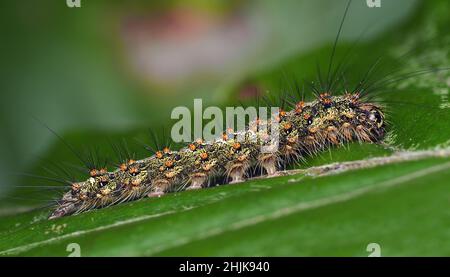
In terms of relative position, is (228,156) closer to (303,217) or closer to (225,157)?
(225,157)

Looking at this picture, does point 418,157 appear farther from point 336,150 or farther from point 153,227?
point 153,227

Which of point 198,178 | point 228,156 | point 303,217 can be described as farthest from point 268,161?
point 303,217

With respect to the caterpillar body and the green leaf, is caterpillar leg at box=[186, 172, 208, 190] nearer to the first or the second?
the caterpillar body

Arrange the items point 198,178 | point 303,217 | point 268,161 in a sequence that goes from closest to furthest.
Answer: point 303,217, point 268,161, point 198,178

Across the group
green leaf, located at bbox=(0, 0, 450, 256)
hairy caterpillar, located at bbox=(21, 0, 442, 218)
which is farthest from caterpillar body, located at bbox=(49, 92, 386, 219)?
green leaf, located at bbox=(0, 0, 450, 256)

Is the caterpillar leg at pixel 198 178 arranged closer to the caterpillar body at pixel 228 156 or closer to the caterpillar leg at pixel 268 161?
the caterpillar body at pixel 228 156

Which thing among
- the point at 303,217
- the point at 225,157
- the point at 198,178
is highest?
the point at 225,157

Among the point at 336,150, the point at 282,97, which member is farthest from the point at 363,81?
the point at 336,150

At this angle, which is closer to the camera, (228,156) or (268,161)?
(268,161)

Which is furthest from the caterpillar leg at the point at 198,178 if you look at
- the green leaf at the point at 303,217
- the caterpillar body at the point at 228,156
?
the green leaf at the point at 303,217
